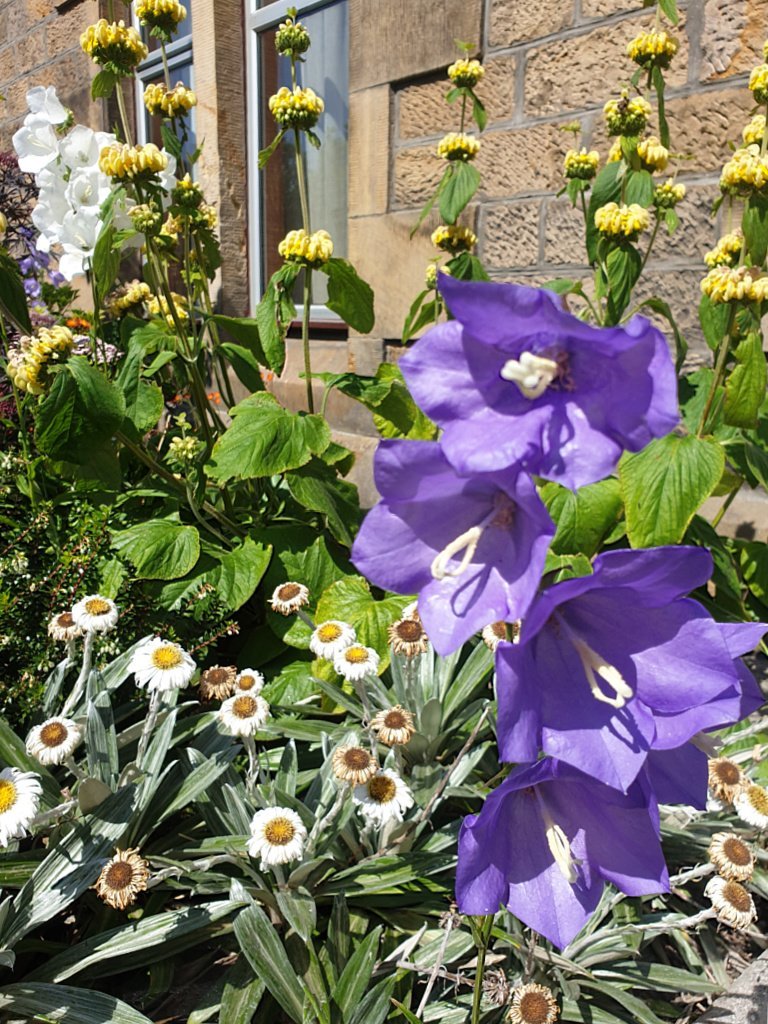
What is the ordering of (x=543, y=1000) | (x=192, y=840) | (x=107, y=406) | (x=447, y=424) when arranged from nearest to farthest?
(x=447, y=424) < (x=543, y=1000) < (x=192, y=840) < (x=107, y=406)

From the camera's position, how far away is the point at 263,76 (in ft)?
14.2

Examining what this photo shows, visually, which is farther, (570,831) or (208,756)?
(208,756)

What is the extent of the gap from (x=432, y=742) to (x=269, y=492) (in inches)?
40.3

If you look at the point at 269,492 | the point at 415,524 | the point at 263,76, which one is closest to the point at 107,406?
the point at 269,492

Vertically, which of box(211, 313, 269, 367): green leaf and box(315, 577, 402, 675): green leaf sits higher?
box(211, 313, 269, 367): green leaf

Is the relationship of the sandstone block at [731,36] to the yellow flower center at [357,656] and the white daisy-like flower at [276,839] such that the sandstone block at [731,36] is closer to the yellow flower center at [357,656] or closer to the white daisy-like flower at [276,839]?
the yellow flower center at [357,656]

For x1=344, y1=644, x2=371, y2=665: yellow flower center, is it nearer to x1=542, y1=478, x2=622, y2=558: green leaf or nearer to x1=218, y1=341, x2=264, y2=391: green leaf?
x1=542, y1=478, x2=622, y2=558: green leaf

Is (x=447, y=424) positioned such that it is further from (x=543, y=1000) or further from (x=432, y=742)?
(x=432, y=742)

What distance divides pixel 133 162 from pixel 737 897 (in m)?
1.91

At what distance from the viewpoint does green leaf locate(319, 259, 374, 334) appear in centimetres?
199

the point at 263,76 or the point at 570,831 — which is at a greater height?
the point at 263,76

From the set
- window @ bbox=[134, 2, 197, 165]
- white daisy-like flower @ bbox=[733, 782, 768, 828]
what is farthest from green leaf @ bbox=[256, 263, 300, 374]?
window @ bbox=[134, 2, 197, 165]

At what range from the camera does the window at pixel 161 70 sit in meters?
4.70

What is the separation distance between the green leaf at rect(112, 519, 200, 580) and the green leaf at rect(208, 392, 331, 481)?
7.8 inches
